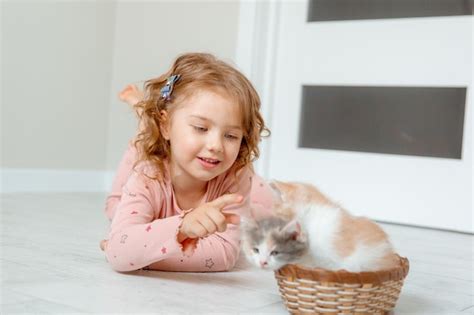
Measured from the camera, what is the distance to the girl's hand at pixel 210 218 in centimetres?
106

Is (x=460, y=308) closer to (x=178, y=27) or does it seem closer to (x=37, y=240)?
(x=37, y=240)

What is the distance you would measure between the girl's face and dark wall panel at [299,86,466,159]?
1327mm

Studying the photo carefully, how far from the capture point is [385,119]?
2.52 metres

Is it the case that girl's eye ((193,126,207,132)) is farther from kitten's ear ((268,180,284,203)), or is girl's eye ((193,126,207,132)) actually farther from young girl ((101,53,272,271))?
kitten's ear ((268,180,284,203))

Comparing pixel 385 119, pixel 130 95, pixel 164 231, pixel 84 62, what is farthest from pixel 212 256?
pixel 84 62

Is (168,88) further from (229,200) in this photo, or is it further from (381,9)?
(381,9)

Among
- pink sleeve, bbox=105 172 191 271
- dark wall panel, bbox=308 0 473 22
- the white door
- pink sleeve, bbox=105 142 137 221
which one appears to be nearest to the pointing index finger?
pink sleeve, bbox=105 172 191 271

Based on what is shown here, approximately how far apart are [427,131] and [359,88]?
0.33m

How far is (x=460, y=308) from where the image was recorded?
1117 millimetres

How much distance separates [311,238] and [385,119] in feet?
5.54

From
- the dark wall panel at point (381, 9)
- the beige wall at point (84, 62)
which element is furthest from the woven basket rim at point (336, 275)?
the beige wall at point (84, 62)

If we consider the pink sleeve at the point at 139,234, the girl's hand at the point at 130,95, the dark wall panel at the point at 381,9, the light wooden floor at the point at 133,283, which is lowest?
the light wooden floor at the point at 133,283

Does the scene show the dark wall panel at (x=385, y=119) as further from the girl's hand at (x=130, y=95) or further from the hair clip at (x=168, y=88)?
the hair clip at (x=168, y=88)

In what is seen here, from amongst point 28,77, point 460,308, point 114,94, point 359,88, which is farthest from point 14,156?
point 460,308
